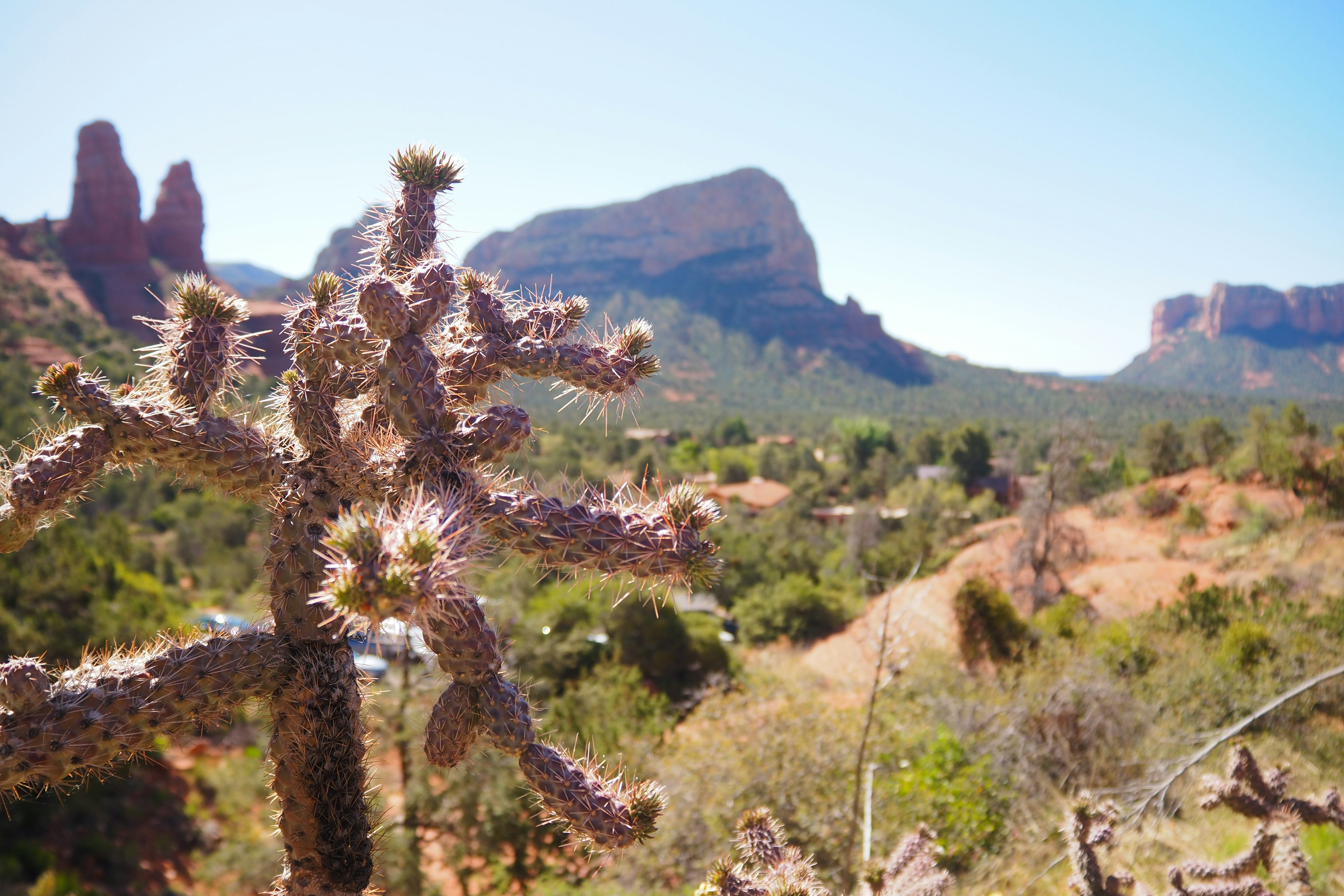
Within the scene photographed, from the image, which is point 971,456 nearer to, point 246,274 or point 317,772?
point 317,772

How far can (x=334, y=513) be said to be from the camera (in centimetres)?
189

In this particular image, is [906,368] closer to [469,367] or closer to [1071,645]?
[1071,645]

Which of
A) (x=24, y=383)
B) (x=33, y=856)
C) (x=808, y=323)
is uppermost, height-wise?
(x=808, y=323)

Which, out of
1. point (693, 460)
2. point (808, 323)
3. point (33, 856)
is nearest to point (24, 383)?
point (33, 856)

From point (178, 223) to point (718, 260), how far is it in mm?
63559

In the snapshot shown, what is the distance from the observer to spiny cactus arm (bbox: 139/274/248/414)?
1890 mm

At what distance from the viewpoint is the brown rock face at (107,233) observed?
40.6 meters

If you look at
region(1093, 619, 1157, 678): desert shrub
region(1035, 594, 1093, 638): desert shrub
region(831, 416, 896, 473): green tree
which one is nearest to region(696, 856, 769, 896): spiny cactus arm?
region(1093, 619, 1157, 678): desert shrub

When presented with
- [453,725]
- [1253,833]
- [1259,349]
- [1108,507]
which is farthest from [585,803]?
[1259,349]

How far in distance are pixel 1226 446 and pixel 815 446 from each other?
2431cm

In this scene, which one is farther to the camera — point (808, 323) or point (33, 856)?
point (808, 323)

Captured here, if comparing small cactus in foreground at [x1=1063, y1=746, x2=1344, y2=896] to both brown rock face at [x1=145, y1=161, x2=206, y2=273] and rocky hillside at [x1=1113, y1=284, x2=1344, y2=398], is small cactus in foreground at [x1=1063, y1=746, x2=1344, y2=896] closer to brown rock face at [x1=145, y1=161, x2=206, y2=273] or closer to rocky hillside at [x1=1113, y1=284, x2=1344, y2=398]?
brown rock face at [x1=145, y1=161, x2=206, y2=273]

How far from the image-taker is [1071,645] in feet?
37.1

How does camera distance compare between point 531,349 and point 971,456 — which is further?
point 971,456
